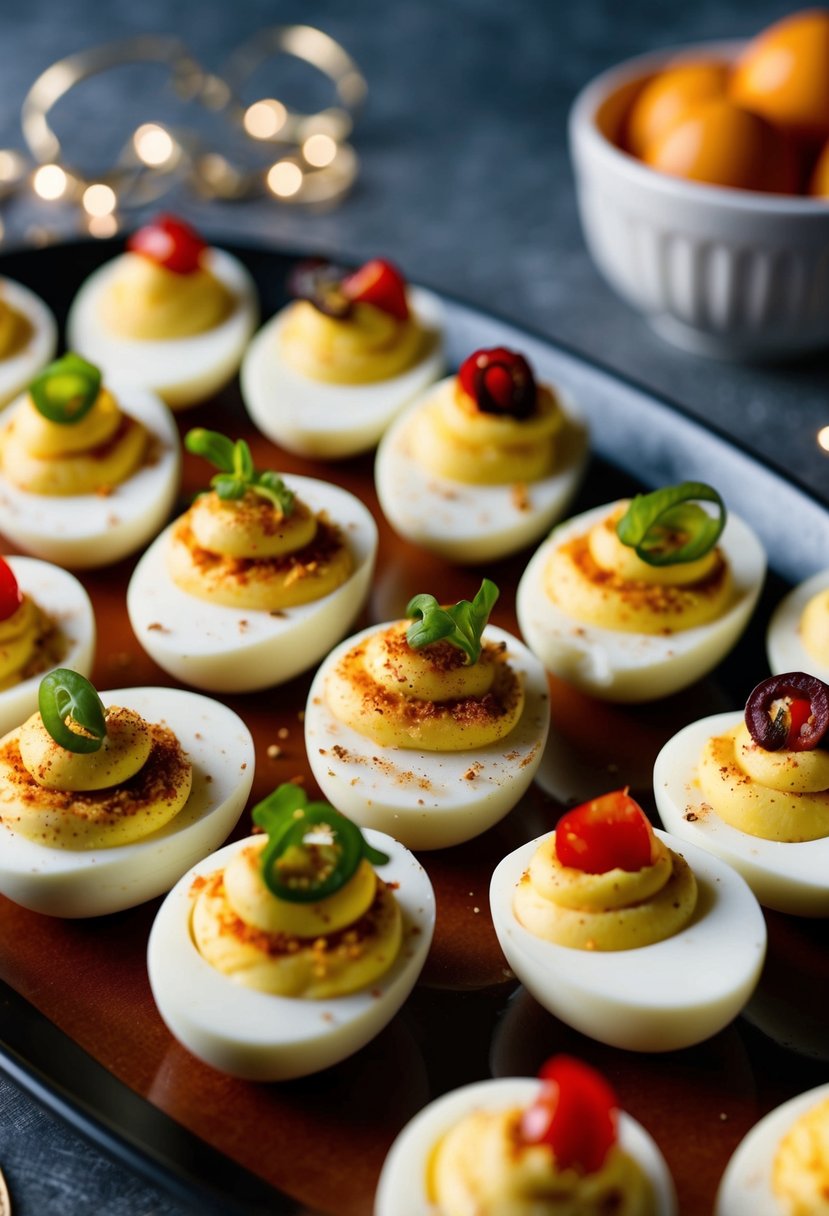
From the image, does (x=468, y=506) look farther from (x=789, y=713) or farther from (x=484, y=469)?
(x=789, y=713)

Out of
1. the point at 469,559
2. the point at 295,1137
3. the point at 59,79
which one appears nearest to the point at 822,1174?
the point at 295,1137

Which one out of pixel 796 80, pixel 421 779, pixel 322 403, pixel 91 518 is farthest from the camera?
pixel 796 80

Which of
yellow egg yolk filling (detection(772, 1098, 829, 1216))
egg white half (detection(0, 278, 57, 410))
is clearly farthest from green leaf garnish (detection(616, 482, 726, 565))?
egg white half (detection(0, 278, 57, 410))

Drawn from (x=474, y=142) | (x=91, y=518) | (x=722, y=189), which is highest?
(x=722, y=189)

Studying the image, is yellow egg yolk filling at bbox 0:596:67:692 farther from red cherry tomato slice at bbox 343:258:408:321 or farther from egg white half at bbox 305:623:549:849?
red cherry tomato slice at bbox 343:258:408:321

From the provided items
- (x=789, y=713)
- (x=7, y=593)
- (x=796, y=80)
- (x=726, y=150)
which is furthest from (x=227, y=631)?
(x=796, y=80)

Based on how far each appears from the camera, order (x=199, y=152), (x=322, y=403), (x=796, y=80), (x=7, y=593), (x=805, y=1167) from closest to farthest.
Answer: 1. (x=805, y=1167)
2. (x=7, y=593)
3. (x=322, y=403)
4. (x=796, y=80)
5. (x=199, y=152)
